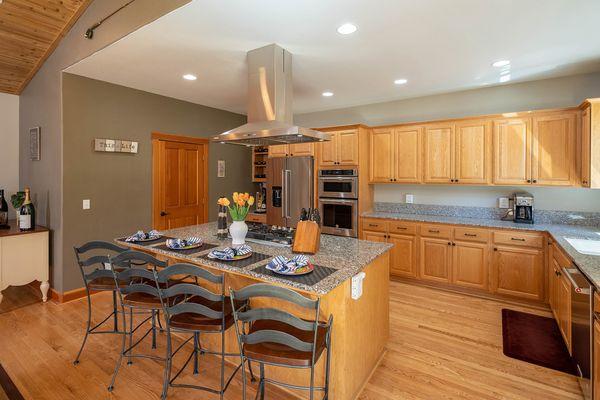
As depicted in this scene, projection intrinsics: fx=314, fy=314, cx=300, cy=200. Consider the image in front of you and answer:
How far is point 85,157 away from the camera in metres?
3.73

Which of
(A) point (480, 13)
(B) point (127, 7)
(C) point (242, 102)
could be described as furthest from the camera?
(C) point (242, 102)

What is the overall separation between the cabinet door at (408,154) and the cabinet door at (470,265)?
1088 millimetres

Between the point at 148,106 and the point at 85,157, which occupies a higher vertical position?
the point at 148,106

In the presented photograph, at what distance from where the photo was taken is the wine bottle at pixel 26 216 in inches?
143

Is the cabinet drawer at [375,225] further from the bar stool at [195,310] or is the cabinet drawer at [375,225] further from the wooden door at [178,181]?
the bar stool at [195,310]

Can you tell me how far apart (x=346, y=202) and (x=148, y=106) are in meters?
3.07

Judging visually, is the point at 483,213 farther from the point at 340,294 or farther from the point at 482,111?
the point at 340,294

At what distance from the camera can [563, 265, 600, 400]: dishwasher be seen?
6.09 feet

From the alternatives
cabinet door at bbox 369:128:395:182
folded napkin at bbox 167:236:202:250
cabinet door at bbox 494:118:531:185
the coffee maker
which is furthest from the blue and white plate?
the coffee maker

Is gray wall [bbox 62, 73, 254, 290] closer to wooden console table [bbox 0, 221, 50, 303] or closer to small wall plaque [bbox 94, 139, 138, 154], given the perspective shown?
small wall plaque [bbox 94, 139, 138, 154]

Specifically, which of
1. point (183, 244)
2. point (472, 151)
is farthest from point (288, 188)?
point (183, 244)

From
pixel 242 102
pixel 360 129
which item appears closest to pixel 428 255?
pixel 360 129

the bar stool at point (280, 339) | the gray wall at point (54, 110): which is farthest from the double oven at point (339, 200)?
the gray wall at point (54, 110)

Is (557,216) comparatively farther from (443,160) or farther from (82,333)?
(82,333)
